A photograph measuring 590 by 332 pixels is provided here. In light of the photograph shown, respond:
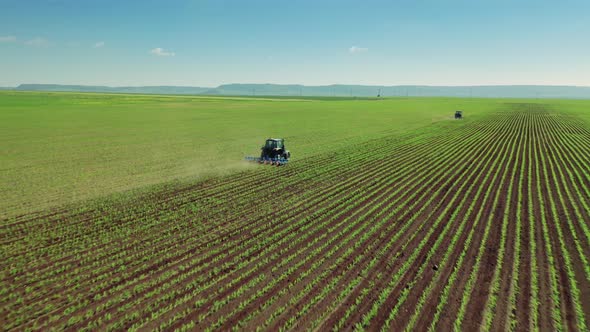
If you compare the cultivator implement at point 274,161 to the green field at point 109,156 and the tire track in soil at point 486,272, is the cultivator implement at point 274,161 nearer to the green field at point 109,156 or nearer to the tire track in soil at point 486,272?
the green field at point 109,156

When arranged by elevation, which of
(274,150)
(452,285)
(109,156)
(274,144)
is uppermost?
(274,144)

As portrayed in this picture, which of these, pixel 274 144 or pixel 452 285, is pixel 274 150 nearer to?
pixel 274 144

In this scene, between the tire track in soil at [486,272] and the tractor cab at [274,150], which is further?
the tractor cab at [274,150]

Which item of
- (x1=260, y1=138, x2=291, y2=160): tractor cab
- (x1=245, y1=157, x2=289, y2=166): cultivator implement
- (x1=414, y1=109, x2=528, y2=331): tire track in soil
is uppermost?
(x1=260, y1=138, x2=291, y2=160): tractor cab

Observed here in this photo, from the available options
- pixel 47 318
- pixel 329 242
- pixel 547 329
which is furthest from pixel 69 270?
pixel 547 329

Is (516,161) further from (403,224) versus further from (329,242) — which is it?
(329,242)

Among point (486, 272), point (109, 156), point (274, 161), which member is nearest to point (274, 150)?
point (274, 161)

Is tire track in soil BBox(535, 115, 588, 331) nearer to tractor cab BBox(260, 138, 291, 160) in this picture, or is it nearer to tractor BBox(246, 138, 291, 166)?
tractor BBox(246, 138, 291, 166)

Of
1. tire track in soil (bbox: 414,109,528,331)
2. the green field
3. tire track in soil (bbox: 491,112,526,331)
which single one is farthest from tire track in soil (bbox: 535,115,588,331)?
the green field

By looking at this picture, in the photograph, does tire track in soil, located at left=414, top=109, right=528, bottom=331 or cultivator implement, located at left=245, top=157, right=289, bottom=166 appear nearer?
tire track in soil, located at left=414, top=109, right=528, bottom=331

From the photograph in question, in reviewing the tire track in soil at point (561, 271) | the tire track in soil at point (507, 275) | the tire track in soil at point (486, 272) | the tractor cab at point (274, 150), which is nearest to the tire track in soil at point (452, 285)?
the tire track in soil at point (486, 272)

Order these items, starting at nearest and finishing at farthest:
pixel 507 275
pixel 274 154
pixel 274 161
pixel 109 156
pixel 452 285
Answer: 1. pixel 452 285
2. pixel 507 275
3. pixel 274 161
4. pixel 274 154
5. pixel 109 156
